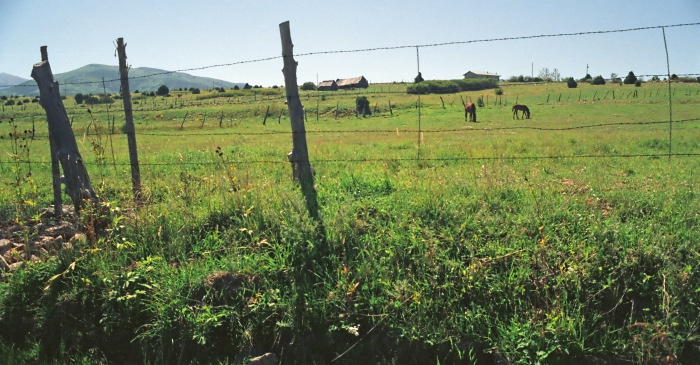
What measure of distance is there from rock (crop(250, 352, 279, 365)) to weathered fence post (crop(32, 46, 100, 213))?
3.62 metres

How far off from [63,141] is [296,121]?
3283mm

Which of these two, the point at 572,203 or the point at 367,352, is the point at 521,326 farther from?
the point at 572,203

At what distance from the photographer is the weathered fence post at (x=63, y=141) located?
21.3 ft

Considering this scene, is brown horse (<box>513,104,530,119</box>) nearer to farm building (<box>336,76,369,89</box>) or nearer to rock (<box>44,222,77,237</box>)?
rock (<box>44,222,77,237</box>)

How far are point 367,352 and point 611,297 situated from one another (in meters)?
2.41

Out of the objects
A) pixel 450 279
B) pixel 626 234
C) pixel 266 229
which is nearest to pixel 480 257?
pixel 450 279

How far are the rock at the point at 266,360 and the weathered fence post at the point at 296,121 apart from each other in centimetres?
207

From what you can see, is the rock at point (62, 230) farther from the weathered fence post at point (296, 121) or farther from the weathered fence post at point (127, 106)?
the weathered fence post at point (296, 121)

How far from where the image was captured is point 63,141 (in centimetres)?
656

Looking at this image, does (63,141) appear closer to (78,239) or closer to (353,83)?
(78,239)

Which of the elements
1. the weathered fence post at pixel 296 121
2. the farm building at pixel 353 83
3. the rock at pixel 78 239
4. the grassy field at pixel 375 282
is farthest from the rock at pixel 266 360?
the farm building at pixel 353 83

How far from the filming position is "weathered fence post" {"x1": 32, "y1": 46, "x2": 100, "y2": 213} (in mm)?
6496

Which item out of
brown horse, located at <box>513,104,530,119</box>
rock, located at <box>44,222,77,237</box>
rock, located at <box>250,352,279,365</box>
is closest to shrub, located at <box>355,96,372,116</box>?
brown horse, located at <box>513,104,530,119</box>

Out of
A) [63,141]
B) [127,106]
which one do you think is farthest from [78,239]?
[127,106]
